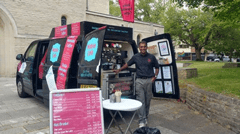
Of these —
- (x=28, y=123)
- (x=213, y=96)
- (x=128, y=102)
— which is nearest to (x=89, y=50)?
(x=128, y=102)

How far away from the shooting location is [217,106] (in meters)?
4.73

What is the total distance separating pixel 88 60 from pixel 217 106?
3313mm

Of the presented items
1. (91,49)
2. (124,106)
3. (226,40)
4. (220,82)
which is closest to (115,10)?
(226,40)

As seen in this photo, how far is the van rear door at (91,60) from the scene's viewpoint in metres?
3.94

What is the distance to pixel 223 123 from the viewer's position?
14.7 ft

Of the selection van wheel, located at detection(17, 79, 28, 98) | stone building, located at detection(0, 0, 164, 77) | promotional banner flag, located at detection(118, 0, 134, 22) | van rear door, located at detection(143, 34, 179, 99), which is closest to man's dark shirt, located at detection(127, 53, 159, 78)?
van rear door, located at detection(143, 34, 179, 99)

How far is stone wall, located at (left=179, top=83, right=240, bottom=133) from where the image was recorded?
13.7ft

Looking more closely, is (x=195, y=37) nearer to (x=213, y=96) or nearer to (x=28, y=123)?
(x=213, y=96)

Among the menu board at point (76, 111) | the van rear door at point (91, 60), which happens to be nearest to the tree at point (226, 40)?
the van rear door at point (91, 60)

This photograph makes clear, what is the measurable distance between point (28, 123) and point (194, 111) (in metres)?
4.56

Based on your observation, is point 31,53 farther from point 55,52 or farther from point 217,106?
point 217,106

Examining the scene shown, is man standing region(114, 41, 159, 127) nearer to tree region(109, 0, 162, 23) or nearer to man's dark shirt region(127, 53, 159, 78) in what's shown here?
man's dark shirt region(127, 53, 159, 78)

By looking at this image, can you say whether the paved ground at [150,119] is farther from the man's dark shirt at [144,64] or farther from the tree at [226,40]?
the tree at [226,40]

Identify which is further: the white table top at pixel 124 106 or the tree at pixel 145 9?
the tree at pixel 145 9
